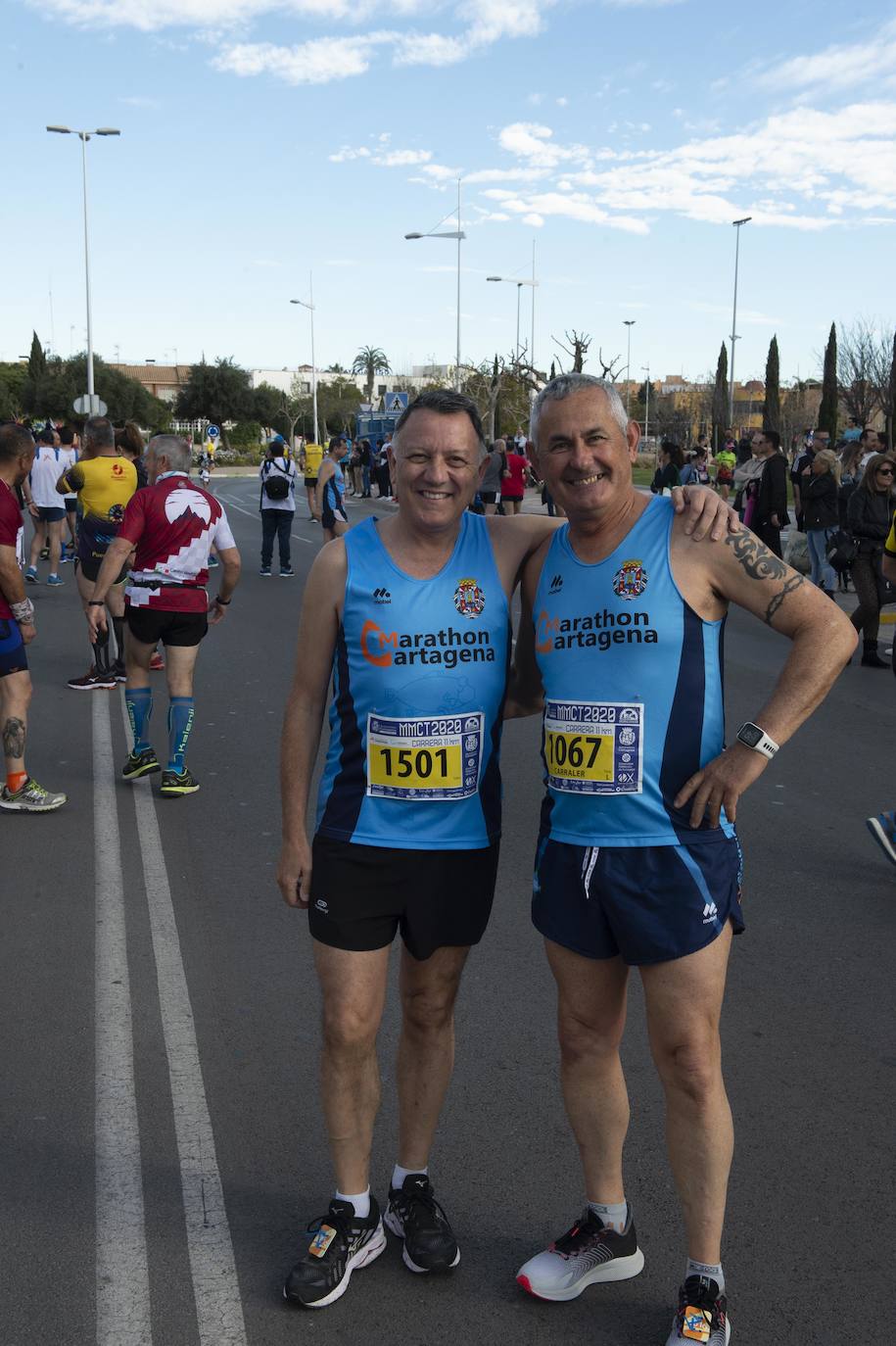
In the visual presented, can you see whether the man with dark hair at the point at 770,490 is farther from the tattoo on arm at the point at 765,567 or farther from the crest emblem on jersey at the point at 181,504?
the tattoo on arm at the point at 765,567

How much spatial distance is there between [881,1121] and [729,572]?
1.90 metres

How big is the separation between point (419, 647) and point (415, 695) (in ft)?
0.35

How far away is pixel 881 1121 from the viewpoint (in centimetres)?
375

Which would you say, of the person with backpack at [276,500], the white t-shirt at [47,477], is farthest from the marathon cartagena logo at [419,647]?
the white t-shirt at [47,477]

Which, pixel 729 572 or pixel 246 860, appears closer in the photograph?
pixel 729 572

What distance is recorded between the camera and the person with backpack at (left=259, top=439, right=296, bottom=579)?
17.9 meters

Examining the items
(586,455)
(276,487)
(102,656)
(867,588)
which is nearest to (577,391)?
(586,455)

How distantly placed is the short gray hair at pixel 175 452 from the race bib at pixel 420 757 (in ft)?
16.1

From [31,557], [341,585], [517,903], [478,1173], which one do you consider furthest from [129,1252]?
[31,557]

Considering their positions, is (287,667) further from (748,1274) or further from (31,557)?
(31,557)

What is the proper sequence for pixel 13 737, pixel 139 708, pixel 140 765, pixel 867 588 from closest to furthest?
pixel 13 737
pixel 139 708
pixel 140 765
pixel 867 588

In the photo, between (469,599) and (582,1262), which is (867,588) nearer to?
(469,599)

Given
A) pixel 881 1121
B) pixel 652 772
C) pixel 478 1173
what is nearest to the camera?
pixel 652 772

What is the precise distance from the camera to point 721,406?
221 feet
